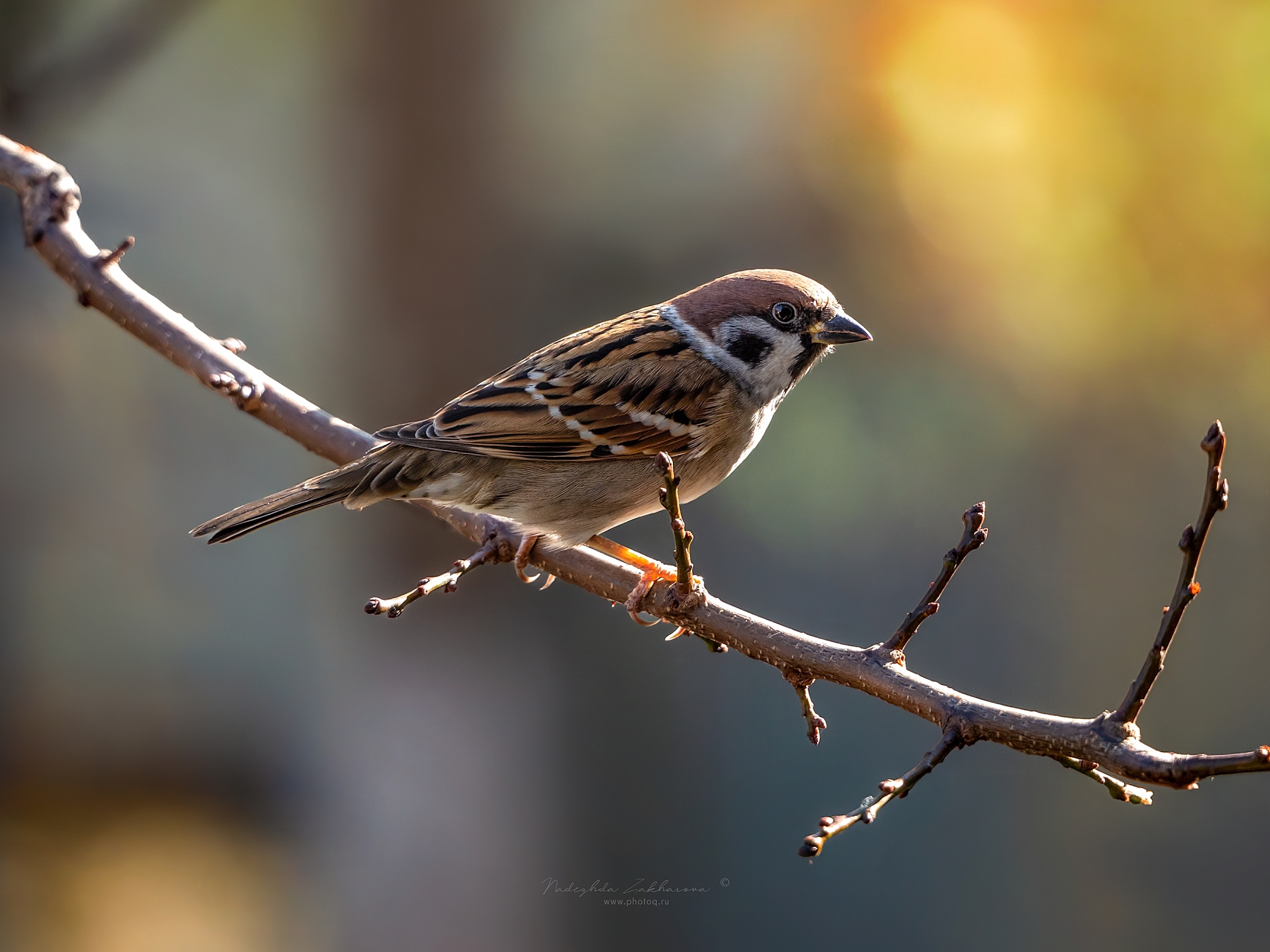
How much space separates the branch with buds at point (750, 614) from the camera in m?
1.27

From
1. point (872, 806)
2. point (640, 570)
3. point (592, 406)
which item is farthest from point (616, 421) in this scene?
point (872, 806)

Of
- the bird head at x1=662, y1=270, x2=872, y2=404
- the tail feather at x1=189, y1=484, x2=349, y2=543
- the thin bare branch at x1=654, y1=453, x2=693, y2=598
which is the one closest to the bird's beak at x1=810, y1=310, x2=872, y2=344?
the bird head at x1=662, y1=270, x2=872, y2=404

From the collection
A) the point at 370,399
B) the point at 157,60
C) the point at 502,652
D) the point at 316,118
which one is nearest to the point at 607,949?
the point at 502,652

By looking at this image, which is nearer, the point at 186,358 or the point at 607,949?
the point at 186,358

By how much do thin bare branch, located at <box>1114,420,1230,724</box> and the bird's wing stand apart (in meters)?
1.37

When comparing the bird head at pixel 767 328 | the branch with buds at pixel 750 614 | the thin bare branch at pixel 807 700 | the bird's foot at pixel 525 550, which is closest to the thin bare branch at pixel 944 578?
the branch with buds at pixel 750 614

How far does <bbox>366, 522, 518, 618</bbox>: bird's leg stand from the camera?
1.74 m

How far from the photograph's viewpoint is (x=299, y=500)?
2.30m

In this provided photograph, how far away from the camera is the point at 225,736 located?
491 centimetres

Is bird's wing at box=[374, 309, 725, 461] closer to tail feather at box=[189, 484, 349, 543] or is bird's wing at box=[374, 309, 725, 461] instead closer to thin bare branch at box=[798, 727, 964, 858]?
tail feather at box=[189, 484, 349, 543]

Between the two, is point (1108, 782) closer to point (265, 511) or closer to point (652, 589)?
point (652, 589)

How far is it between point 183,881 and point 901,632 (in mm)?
4437

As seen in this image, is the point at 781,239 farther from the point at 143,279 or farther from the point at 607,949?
the point at 607,949

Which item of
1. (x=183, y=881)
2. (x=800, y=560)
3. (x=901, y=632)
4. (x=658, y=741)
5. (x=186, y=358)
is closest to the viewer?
(x=901, y=632)
